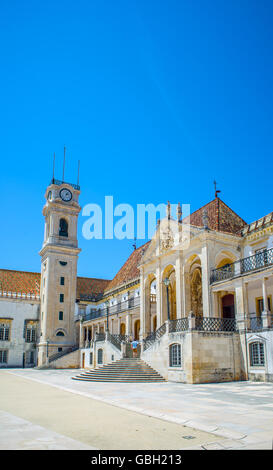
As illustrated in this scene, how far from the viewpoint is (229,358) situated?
22.3 m

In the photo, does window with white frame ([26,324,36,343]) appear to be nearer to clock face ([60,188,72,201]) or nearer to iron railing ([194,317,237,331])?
clock face ([60,188,72,201])

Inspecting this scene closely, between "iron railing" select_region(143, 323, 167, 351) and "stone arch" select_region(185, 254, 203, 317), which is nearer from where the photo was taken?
"iron railing" select_region(143, 323, 167, 351)

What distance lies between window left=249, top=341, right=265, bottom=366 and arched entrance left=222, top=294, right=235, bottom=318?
6137 mm

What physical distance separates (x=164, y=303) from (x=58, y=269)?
2244cm

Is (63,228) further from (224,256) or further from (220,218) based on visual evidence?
(224,256)

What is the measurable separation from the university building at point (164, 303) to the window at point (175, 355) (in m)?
0.05

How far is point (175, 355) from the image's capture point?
75.2ft

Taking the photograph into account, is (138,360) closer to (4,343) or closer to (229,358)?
(229,358)

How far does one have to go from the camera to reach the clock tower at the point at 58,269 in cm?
4788

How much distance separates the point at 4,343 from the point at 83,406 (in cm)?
3948

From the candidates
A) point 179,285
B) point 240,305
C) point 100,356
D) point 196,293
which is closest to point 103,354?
point 100,356

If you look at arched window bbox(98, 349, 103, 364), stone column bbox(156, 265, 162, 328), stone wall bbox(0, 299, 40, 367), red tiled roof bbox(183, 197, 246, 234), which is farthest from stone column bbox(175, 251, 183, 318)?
stone wall bbox(0, 299, 40, 367)

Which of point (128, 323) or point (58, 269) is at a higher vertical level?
point (58, 269)

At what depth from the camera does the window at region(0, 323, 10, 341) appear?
48.5m
